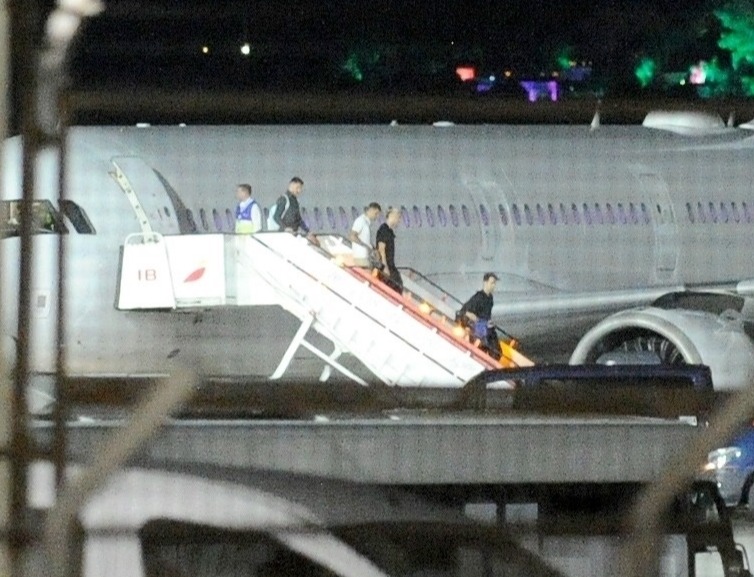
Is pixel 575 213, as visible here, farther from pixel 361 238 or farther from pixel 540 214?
pixel 361 238

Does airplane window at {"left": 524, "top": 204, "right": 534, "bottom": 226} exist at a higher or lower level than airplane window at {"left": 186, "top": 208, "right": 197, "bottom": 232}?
higher

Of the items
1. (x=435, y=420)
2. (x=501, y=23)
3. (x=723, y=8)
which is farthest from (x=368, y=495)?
(x=723, y=8)

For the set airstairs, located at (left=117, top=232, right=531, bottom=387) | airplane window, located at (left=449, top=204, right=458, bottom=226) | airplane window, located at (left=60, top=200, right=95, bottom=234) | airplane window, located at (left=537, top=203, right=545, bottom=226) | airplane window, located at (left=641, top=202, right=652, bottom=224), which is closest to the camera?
airplane window, located at (left=60, top=200, right=95, bottom=234)

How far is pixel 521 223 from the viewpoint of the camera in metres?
11.3

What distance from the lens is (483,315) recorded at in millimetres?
8258

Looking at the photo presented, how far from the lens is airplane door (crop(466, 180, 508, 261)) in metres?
11.7

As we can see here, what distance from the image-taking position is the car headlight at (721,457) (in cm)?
259

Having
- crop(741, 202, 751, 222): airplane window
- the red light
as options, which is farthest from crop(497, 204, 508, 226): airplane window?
crop(741, 202, 751, 222): airplane window

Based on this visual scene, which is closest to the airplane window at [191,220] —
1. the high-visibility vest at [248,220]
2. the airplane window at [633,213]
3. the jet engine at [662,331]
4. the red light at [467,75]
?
the red light at [467,75]

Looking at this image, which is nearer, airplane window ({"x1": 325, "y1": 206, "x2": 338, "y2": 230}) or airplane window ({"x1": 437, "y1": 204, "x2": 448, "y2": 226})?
airplane window ({"x1": 325, "y1": 206, "x2": 338, "y2": 230})

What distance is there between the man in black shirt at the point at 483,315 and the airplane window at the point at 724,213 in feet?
3.89

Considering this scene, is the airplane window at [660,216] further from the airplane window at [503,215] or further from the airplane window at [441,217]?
the airplane window at [441,217]

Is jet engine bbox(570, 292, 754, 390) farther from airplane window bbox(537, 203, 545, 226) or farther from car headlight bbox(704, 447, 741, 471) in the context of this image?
car headlight bbox(704, 447, 741, 471)

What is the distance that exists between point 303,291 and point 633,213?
5759 millimetres
